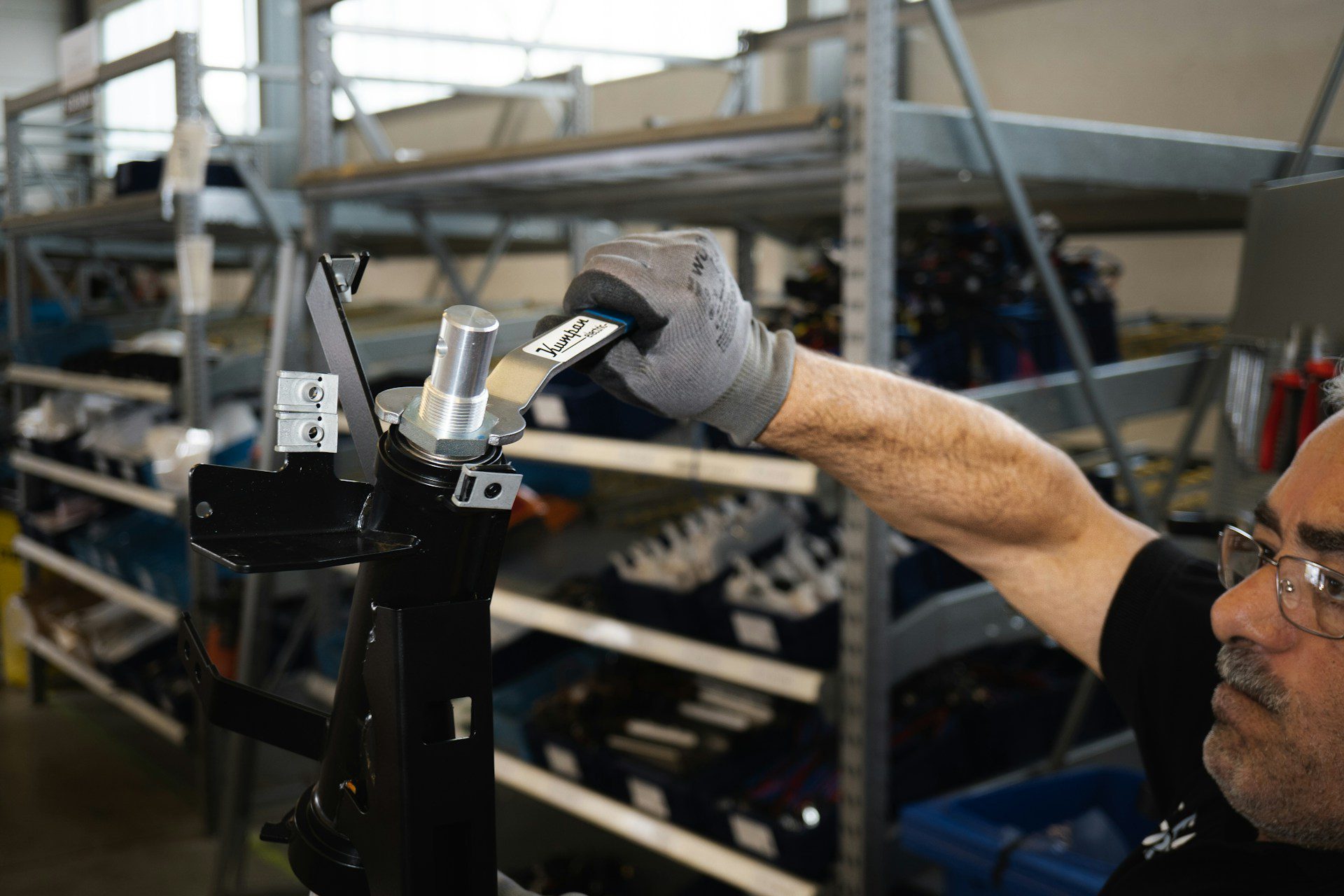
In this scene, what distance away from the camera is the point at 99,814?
351 cm

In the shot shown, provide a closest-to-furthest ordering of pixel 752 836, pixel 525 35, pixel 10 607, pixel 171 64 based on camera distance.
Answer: pixel 752 836 → pixel 10 607 → pixel 525 35 → pixel 171 64

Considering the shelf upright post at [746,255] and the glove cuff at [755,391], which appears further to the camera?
the shelf upright post at [746,255]

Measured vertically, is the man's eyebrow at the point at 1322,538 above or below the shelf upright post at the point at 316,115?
below

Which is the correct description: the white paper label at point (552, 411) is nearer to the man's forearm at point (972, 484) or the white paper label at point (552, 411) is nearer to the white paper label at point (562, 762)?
the white paper label at point (562, 762)

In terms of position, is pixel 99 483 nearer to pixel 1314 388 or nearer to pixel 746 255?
pixel 746 255

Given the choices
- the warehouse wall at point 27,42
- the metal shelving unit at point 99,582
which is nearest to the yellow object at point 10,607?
the metal shelving unit at point 99,582

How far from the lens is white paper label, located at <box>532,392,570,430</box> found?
2.27m

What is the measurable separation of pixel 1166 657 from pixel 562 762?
1468 millimetres

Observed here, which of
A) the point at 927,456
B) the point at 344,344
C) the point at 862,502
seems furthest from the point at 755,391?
the point at 862,502

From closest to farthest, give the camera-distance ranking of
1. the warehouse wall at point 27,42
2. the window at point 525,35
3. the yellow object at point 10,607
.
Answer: the yellow object at point 10,607 < the window at point 525,35 < the warehouse wall at point 27,42

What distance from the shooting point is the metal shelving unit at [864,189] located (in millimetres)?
1701

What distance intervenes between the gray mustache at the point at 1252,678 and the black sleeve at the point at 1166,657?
0.19 metres

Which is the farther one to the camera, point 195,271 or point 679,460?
point 195,271

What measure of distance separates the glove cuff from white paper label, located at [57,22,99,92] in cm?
322
